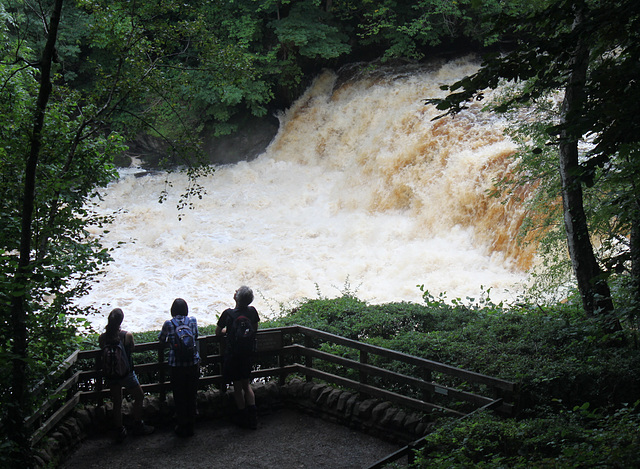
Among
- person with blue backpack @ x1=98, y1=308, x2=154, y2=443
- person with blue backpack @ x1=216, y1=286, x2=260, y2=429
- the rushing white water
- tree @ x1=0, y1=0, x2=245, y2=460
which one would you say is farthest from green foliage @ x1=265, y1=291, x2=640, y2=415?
the rushing white water

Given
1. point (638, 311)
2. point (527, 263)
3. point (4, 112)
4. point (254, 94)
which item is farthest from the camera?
point (254, 94)

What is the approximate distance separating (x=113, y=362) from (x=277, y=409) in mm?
1953

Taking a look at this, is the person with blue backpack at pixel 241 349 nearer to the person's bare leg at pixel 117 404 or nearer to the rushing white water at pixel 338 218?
the person's bare leg at pixel 117 404

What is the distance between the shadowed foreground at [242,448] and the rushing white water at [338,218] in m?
6.01

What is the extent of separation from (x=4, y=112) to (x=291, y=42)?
1793 cm

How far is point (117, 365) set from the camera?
19.7ft

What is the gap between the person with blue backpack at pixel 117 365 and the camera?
599 centimetres

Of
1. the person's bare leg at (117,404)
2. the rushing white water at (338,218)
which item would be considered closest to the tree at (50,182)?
the person's bare leg at (117,404)

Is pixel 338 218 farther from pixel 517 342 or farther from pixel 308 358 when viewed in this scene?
pixel 517 342

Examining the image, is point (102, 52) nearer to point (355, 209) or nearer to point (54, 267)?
point (355, 209)

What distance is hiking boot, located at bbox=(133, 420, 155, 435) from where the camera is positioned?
6223mm

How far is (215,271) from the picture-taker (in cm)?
1659

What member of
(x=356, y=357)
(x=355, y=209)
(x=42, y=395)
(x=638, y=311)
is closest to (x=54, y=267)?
(x=42, y=395)

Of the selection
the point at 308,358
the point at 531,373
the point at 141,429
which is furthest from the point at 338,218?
the point at 531,373
